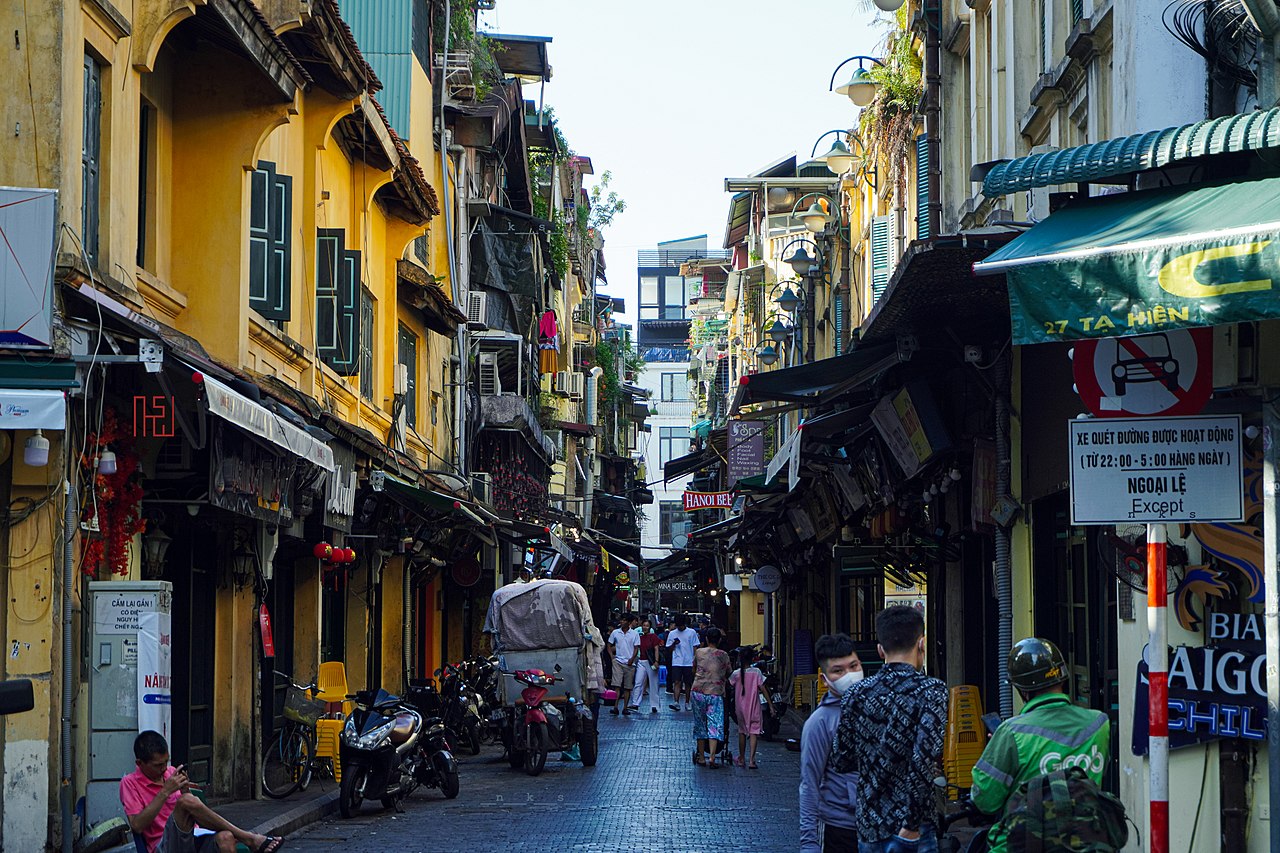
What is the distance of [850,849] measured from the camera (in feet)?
24.9

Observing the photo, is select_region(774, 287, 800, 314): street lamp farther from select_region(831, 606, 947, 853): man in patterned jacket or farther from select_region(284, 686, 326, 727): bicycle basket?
select_region(831, 606, 947, 853): man in patterned jacket

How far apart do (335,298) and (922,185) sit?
7.01m

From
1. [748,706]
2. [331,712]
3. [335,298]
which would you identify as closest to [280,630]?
[331,712]

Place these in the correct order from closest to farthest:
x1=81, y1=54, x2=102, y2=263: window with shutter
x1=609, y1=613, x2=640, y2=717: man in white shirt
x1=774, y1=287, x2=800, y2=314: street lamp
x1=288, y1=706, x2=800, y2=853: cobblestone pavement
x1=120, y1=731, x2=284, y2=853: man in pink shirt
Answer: x1=120, y1=731, x2=284, y2=853: man in pink shirt
x1=81, y1=54, x2=102, y2=263: window with shutter
x1=288, y1=706, x2=800, y2=853: cobblestone pavement
x1=609, y1=613, x2=640, y2=717: man in white shirt
x1=774, y1=287, x2=800, y2=314: street lamp

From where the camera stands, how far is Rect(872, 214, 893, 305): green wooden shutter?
25.7 m

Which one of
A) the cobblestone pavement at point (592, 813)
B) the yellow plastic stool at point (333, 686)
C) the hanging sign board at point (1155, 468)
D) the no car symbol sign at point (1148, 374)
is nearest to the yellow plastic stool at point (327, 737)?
the yellow plastic stool at point (333, 686)

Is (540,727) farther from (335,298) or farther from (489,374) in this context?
(489,374)

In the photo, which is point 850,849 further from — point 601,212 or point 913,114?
point 601,212

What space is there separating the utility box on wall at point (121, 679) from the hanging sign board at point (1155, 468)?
6.77m

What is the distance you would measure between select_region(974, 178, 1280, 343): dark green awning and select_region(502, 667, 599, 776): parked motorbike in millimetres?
13490

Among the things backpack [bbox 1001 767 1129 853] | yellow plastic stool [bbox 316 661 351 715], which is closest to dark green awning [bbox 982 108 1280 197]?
backpack [bbox 1001 767 1129 853]

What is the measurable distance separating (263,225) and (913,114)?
910 cm

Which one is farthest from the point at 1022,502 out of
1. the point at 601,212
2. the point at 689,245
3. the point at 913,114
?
the point at 689,245

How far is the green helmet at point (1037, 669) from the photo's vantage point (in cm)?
671
